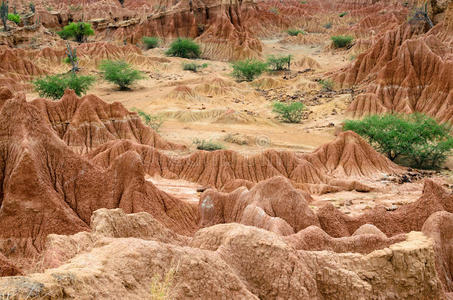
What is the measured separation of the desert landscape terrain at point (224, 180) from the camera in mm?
5059

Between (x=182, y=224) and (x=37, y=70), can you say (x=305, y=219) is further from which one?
(x=37, y=70)

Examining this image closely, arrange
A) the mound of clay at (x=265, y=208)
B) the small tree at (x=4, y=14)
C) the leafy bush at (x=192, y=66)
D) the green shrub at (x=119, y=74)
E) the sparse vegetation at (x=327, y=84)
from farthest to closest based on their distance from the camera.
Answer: the leafy bush at (x=192, y=66) → the small tree at (x=4, y=14) → the green shrub at (x=119, y=74) → the sparse vegetation at (x=327, y=84) → the mound of clay at (x=265, y=208)

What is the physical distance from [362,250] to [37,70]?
41.8 metres

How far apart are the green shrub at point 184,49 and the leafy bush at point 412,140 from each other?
37.2 metres

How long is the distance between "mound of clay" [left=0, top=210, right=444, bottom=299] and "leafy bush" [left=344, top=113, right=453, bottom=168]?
16353mm

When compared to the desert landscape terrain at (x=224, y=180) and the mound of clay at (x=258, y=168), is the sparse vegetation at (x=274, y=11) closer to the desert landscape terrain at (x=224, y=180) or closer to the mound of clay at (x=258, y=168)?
the desert landscape terrain at (x=224, y=180)

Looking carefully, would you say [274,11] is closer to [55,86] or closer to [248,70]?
[248,70]

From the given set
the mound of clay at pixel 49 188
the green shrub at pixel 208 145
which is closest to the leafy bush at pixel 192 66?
the green shrub at pixel 208 145

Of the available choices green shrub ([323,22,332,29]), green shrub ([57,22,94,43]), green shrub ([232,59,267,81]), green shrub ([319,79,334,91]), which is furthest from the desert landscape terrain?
green shrub ([323,22,332,29])

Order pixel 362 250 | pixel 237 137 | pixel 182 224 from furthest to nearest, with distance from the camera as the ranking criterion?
pixel 237 137, pixel 182 224, pixel 362 250

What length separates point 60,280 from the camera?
3.55 meters

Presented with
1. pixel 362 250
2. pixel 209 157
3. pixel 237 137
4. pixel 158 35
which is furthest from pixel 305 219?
pixel 158 35

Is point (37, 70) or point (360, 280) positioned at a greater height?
point (360, 280)

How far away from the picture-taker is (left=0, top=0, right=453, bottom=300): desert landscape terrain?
506cm
